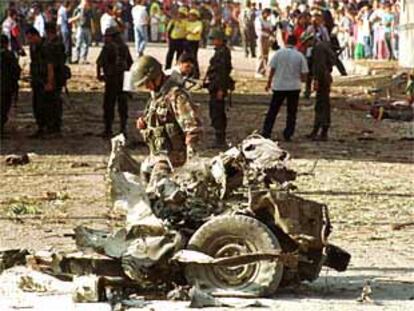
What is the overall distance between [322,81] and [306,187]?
227 inches

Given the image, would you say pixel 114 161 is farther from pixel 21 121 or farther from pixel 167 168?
pixel 21 121

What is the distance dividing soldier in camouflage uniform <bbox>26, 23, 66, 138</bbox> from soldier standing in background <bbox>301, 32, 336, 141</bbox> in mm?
4089

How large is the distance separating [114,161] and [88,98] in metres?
20.3

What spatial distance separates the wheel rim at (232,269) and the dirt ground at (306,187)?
25cm

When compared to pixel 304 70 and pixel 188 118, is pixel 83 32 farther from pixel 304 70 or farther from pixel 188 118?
pixel 188 118

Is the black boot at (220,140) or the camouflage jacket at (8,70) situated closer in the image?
the black boot at (220,140)

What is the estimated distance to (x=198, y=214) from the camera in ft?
35.6

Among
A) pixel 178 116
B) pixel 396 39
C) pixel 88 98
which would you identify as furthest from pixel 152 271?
pixel 396 39

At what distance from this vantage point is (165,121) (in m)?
11.4

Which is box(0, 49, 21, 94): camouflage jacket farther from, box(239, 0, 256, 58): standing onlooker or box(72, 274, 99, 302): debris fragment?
box(239, 0, 256, 58): standing onlooker

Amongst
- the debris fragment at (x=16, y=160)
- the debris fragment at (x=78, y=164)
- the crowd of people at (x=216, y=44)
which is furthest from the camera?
the crowd of people at (x=216, y=44)

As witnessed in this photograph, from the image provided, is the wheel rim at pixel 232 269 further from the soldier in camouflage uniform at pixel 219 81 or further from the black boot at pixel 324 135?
the black boot at pixel 324 135

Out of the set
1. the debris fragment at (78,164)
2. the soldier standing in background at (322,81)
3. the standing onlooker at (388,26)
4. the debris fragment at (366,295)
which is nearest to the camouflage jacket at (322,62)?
the soldier standing in background at (322,81)

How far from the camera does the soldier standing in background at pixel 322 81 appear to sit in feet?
74.6
